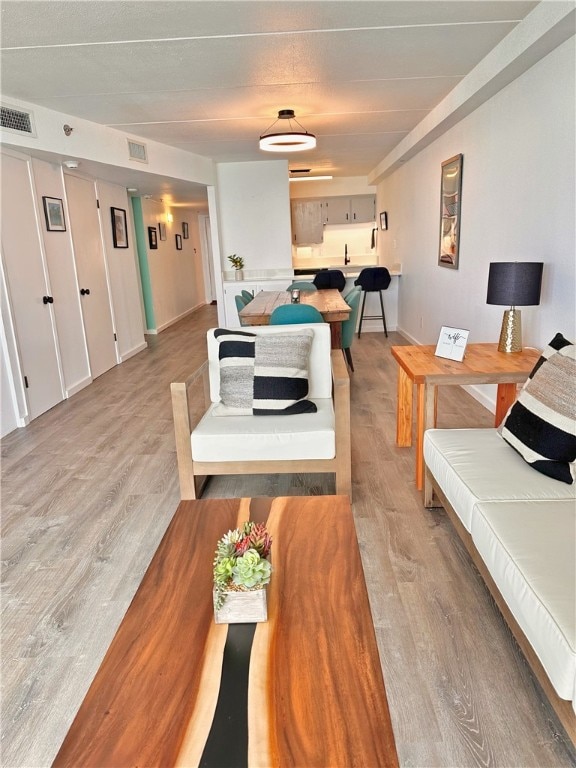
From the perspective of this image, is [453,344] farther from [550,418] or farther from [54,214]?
[54,214]

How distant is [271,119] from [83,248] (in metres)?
2.36

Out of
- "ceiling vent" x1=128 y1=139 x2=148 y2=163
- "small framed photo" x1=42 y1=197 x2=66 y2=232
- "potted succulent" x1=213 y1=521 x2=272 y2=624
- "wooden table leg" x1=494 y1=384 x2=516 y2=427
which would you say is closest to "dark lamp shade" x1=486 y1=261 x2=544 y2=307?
"wooden table leg" x1=494 y1=384 x2=516 y2=427

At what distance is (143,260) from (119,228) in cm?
181

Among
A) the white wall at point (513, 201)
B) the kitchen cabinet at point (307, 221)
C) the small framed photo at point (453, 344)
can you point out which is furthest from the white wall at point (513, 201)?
the kitchen cabinet at point (307, 221)

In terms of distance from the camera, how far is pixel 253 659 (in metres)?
1.16

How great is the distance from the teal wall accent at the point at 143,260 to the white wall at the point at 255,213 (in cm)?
151

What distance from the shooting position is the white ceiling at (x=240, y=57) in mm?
2635

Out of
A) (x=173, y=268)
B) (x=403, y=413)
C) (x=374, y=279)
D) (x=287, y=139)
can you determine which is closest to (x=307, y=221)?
(x=173, y=268)

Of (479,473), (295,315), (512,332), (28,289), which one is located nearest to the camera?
(479,473)

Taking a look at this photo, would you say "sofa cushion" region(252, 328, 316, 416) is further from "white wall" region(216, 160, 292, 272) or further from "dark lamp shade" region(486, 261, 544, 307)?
"white wall" region(216, 160, 292, 272)

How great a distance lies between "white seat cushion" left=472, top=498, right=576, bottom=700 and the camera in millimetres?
1203

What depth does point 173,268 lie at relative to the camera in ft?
32.0

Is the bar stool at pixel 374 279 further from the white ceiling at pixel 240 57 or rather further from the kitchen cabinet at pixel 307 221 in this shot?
the kitchen cabinet at pixel 307 221

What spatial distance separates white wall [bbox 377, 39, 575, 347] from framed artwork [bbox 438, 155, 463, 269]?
94 millimetres
